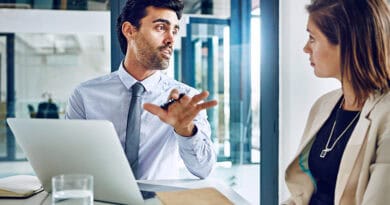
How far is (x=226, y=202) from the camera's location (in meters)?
1.28

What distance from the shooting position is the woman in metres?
1.34

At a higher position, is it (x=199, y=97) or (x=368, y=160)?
(x=199, y=97)

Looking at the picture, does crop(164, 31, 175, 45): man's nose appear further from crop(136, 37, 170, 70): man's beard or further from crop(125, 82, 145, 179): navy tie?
crop(125, 82, 145, 179): navy tie

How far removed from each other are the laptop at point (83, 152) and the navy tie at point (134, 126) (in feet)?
2.50

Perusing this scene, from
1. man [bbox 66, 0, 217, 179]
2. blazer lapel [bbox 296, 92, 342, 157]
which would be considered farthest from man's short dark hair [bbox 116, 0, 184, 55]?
blazer lapel [bbox 296, 92, 342, 157]

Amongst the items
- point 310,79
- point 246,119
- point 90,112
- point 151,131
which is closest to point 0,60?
point 90,112

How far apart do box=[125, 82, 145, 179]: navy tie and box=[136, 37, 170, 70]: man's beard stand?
13cm

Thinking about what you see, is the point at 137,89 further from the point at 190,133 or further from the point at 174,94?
the point at 190,133

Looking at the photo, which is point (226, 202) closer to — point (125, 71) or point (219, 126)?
point (125, 71)

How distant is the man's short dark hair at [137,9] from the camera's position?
225 cm

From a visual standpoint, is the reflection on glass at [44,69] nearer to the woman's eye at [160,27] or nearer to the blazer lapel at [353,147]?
the woman's eye at [160,27]

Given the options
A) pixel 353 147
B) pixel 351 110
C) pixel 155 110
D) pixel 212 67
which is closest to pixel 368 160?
pixel 353 147

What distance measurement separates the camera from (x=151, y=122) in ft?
7.10

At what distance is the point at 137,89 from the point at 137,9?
17.3 inches
